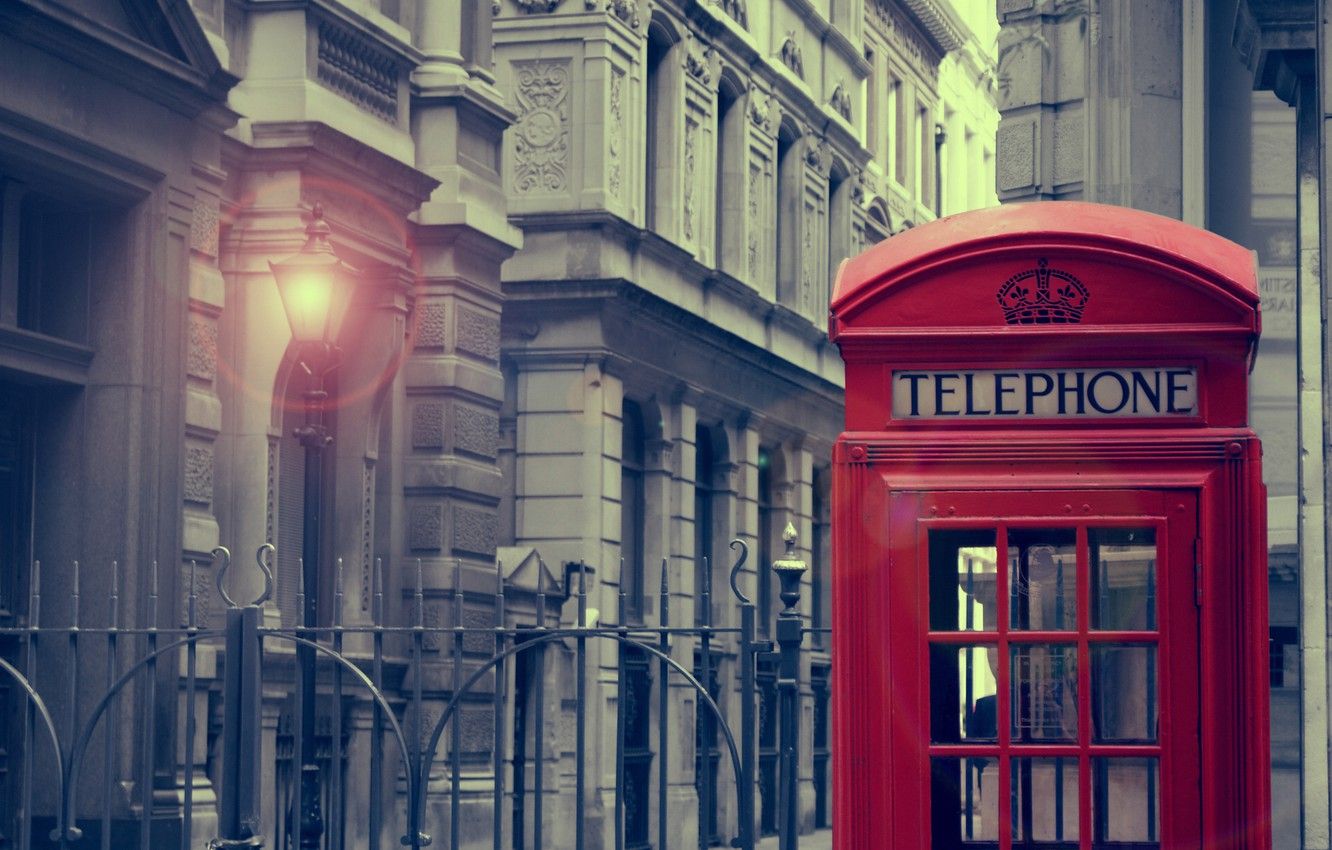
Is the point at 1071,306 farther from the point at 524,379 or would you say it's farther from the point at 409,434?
the point at 524,379

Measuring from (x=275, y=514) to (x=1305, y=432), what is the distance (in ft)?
30.0

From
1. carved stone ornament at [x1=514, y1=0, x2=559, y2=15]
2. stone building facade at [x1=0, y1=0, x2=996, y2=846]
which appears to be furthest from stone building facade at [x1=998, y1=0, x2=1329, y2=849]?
carved stone ornament at [x1=514, y1=0, x2=559, y2=15]

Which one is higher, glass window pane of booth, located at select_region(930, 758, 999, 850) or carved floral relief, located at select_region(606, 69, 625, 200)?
carved floral relief, located at select_region(606, 69, 625, 200)

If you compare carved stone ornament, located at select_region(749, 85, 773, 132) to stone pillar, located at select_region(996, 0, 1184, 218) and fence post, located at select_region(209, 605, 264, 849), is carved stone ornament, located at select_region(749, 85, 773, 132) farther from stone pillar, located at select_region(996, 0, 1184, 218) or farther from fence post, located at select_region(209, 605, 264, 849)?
fence post, located at select_region(209, 605, 264, 849)

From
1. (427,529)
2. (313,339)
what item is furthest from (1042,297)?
(427,529)

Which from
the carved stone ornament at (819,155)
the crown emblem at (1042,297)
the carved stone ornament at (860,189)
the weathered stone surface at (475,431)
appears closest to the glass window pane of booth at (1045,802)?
the crown emblem at (1042,297)

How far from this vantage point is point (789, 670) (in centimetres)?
1068

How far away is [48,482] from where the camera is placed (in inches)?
654

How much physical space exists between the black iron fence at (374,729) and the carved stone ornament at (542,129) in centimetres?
491

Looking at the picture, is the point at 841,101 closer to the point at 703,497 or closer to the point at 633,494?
the point at 703,497

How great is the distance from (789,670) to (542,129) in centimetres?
1822

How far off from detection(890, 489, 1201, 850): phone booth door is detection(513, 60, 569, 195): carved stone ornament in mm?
20003

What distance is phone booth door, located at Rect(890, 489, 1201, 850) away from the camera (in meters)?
8.33

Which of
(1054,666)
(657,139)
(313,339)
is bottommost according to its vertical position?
(1054,666)
